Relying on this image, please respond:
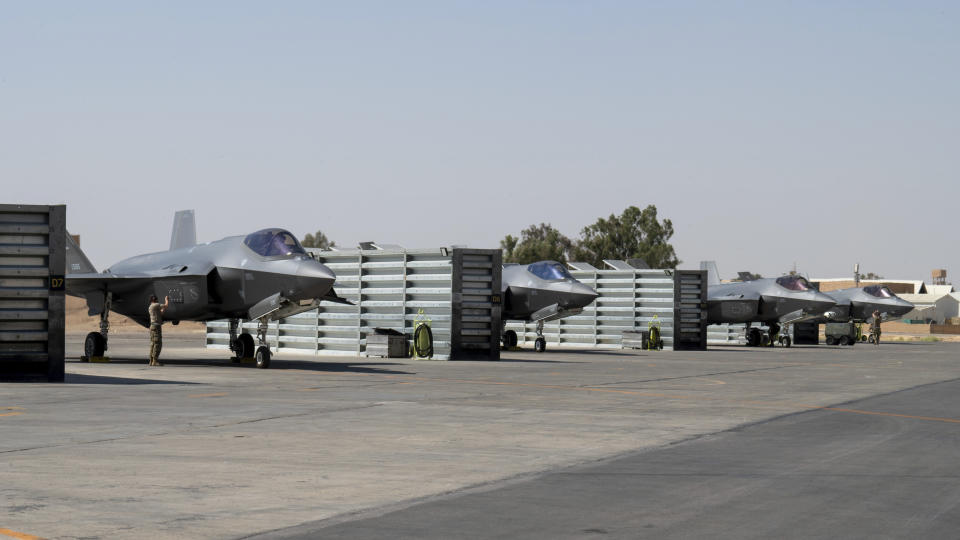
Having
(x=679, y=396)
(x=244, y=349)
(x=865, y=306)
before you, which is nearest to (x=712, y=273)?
(x=865, y=306)

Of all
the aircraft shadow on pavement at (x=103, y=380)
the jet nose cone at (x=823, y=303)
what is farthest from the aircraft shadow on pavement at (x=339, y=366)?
the jet nose cone at (x=823, y=303)

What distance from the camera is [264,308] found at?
88.3ft

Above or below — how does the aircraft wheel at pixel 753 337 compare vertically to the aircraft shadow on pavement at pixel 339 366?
above

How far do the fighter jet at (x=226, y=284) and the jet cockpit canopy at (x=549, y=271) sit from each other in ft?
43.6

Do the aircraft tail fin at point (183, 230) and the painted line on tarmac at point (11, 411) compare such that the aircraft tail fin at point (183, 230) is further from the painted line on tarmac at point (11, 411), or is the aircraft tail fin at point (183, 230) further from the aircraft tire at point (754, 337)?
the aircraft tire at point (754, 337)

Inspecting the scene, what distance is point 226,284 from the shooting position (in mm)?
27625

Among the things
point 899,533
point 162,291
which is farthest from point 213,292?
point 899,533

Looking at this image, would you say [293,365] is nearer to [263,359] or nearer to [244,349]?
[263,359]

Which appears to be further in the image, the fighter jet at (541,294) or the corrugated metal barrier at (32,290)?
the fighter jet at (541,294)

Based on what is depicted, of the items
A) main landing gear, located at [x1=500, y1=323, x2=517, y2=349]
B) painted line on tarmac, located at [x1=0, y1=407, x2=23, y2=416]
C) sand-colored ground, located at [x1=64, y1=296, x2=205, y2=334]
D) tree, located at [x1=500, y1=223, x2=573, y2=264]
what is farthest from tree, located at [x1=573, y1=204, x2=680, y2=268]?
painted line on tarmac, located at [x1=0, y1=407, x2=23, y2=416]

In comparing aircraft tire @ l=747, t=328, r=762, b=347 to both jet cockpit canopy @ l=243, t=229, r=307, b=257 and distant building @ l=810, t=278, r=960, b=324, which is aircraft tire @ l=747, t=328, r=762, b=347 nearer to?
jet cockpit canopy @ l=243, t=229, r=307, b=257

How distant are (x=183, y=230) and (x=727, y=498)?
2895 centimetres

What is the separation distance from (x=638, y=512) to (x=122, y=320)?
317ft

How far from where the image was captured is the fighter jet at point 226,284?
87.1ft
